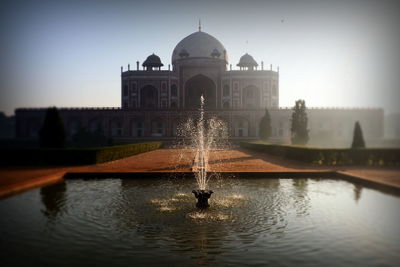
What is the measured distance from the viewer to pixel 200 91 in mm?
63406

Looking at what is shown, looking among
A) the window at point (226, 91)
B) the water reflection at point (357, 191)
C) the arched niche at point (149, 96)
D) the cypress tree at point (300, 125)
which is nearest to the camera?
the water reflection at point (357, 191)

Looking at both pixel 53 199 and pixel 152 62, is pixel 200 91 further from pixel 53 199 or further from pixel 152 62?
pixel 53 199

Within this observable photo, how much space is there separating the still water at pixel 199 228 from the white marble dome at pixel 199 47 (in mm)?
53519

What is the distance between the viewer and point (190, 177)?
1391 centimetres

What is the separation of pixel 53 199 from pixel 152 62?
182 feet

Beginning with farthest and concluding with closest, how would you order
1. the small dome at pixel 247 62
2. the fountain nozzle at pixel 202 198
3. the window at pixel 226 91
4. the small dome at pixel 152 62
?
the small dome at pixel 247 62 → the small dome at pixel 152 62 → the window at pixel 226 91 → the fountain nozzle at pixel 202 198

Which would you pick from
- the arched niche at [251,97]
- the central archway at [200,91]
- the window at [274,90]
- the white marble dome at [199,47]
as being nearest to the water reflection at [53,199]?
the central archway at [200,91]

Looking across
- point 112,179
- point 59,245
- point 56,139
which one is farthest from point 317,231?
point 56,139

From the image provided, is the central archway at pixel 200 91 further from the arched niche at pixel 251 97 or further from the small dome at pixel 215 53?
the arched niche at pixel 251 97

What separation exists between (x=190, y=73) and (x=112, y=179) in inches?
1932

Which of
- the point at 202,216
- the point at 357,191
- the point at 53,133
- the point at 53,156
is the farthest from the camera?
the point at 53,133

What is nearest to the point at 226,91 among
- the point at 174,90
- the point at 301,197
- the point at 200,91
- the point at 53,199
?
the point at 200,91

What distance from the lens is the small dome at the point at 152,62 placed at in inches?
2478

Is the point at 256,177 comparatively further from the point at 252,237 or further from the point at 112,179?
the point at 252,237
